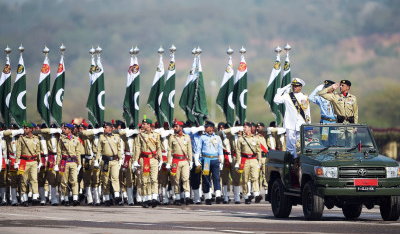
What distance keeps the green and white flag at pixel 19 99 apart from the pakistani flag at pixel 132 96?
10.2 ft

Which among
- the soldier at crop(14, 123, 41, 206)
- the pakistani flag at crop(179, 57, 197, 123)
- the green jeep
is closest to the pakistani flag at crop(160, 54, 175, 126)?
the pakistani flag at crop(179, 57, 197, 123)

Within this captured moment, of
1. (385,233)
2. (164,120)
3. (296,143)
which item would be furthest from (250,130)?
(385,233)

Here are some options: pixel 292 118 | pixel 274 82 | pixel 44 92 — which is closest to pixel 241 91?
pixel 274 82

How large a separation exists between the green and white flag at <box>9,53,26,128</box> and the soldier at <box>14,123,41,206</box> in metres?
2.13

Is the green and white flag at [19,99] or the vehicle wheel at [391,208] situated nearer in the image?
the vehicle wheel at [391,208]

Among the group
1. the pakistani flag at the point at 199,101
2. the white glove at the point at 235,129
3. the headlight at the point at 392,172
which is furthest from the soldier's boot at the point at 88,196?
the headlight at the point at 392,172

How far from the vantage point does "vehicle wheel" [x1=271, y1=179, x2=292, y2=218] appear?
20.2m

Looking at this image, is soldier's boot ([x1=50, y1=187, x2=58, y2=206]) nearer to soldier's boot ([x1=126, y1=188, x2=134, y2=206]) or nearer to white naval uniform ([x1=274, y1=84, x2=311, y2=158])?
soldier's boot ([x1=126, y1=188, x2=134, y2=206])

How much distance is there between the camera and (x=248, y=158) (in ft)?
91.6

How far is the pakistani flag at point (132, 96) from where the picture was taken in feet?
99.4

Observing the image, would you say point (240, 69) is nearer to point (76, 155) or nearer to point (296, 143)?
point (76, 155)

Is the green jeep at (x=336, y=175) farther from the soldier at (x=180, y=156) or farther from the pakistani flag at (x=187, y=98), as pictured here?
the pakistani flag at (x=187, y=98)

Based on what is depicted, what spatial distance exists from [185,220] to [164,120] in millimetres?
10817

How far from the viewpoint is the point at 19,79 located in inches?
1262
